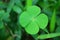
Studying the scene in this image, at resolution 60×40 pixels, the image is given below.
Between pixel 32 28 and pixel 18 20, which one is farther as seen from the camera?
pixel 18 20

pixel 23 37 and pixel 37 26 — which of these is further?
pixel 23 37

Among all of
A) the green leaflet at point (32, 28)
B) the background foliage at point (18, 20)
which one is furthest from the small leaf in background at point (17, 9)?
the green leaflet at point (32, 28)

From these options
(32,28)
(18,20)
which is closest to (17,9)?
(18,20)

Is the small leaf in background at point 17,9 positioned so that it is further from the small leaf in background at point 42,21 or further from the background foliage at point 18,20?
the small leaf in background at point 42,21

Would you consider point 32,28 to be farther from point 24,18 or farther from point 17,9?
point 17,9

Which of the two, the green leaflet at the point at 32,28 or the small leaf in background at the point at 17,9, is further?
the small leaf in background at the point at 17,9

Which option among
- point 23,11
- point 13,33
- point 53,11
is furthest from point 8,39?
point 53,11

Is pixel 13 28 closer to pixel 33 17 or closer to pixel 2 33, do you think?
pixel 2 33
